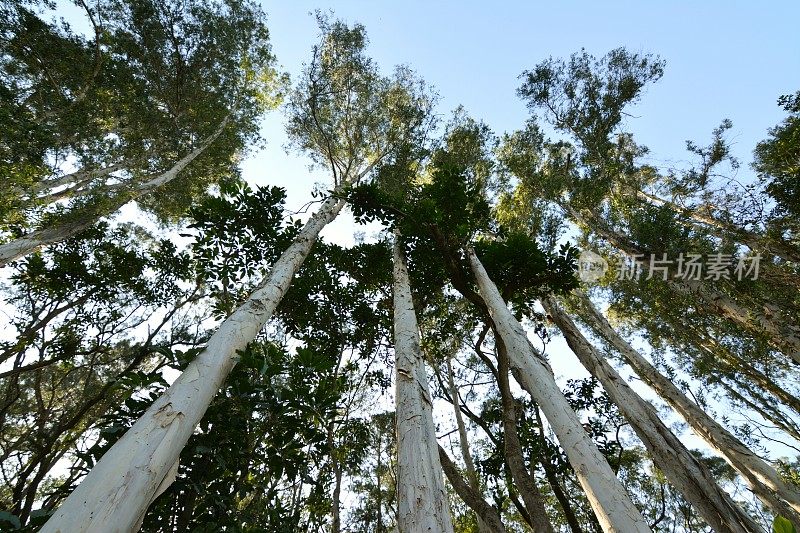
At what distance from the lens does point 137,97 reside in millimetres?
12398

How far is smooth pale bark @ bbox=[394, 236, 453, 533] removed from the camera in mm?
2547

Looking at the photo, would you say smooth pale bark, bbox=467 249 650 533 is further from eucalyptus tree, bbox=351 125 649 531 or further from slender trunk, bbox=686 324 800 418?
slender trunk, bbox=686 324 800 418

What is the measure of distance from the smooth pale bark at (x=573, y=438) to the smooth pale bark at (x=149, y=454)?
293 centimetres


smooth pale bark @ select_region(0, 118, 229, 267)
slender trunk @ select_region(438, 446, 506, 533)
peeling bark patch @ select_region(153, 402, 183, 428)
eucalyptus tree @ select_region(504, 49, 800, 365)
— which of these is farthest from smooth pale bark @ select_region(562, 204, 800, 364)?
smooth pale bark @ select_region(0, 118, 229, 267)

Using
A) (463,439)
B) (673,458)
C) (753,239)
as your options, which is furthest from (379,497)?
(753,239)

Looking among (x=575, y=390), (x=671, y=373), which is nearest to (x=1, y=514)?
(x=575, y=390)

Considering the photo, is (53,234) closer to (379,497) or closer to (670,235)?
(379,497)

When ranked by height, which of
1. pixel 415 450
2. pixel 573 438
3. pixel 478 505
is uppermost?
pixel 478 505

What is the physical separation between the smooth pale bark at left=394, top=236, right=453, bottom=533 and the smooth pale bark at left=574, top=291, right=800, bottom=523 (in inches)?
264

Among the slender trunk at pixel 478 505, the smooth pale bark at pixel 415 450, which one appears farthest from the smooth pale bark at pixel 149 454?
the slender trunk at pixel 478 505

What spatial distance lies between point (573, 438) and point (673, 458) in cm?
405

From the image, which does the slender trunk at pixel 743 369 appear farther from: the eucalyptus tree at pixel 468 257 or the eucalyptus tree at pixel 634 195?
the eucalyptus tree at pixel 468 257

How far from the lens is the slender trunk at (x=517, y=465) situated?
4.68 meters

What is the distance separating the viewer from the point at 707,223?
11820mm
